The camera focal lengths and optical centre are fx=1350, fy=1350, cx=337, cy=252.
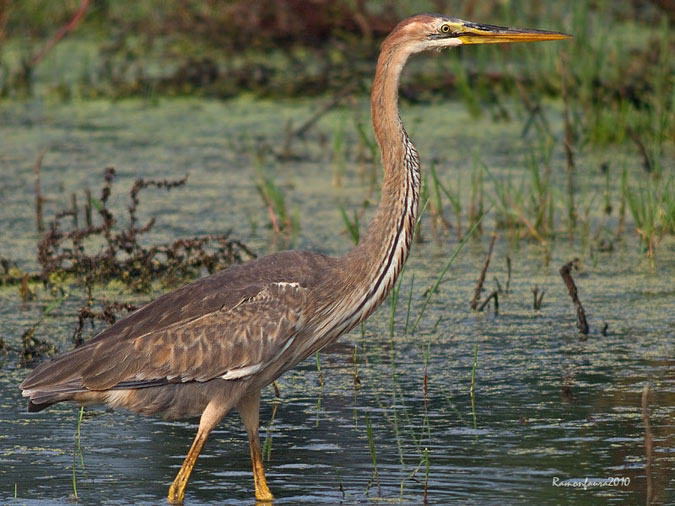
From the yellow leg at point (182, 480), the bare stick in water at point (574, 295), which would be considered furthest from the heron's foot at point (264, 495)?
the bare stick in water at point (574, 295)

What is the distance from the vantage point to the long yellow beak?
5.50 metres

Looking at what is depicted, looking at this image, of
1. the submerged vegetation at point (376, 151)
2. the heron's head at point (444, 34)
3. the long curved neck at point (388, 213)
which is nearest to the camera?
the long curved neck at point (388, 213)

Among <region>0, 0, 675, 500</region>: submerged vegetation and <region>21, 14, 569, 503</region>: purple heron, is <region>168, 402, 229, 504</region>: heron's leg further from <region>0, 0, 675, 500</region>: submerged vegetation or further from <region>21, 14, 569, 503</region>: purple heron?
<region>0, 0, 675, 500</region>: submerged vegetation

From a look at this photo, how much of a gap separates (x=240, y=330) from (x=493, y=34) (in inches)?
65.3

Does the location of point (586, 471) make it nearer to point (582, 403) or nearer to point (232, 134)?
point (582, 403)

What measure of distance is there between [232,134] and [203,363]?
6360 millimetres

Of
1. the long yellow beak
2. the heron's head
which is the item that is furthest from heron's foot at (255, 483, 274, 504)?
the long yellow beak

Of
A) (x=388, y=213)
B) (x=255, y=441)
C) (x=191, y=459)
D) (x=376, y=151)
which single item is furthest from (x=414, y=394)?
(x=376, y=151)

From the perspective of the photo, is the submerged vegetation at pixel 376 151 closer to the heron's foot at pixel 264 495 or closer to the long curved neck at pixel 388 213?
the heron's foot at pixel 264 495

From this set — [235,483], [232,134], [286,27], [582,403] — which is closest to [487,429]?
[582,403]

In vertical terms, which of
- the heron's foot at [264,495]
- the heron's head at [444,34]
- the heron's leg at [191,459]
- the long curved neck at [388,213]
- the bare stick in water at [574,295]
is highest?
the heron's head at [444,34]

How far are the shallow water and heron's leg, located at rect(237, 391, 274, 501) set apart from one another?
75 mm

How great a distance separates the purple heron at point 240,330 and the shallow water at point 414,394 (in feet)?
0.90

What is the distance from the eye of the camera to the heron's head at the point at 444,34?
5363 millimetres
